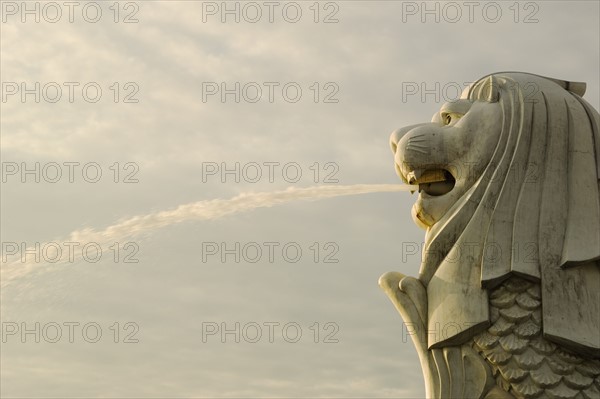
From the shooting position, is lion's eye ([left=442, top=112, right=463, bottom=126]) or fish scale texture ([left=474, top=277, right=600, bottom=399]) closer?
fish scale texture ([left=474, top=277, right=600, bottom=399])

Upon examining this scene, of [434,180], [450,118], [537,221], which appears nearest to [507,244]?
[537,221]

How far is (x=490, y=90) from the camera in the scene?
8.41 m

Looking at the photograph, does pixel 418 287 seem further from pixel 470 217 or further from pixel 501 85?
pixel 501 85

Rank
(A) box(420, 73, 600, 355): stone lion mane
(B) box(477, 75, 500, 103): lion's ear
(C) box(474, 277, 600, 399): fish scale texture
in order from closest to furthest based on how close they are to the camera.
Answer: (C) box(474, 277, 600, 399): fish scale texture < (A) box(420, 73, 600, 355): stone lion mane < (B) box(477, 75, 500, 103): lion's ear

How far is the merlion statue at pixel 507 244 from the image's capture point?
25.3 feet

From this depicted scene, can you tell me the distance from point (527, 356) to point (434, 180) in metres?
1.67

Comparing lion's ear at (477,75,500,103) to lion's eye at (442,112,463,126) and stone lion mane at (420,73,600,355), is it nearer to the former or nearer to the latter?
stone lion mane at (420,73,600,355)

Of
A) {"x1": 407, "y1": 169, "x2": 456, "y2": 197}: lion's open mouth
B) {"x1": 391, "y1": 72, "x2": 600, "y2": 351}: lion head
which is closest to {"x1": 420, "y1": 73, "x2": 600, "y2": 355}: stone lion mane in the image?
{"x1": 391, "y1": 72, "x2": 600, "y2": 351}: lion head

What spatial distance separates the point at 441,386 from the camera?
7.91 metres

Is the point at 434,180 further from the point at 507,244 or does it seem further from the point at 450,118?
the point at 507,244

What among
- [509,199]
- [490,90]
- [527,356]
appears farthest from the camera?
[490,90]

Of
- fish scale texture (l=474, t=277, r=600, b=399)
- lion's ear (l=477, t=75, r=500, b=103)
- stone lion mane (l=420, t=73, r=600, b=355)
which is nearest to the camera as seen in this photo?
fish scale texture (l=474, t=277, r=600, b=399)

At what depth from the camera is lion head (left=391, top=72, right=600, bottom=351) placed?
7.84 m

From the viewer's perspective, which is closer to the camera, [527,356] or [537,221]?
[527,356]
